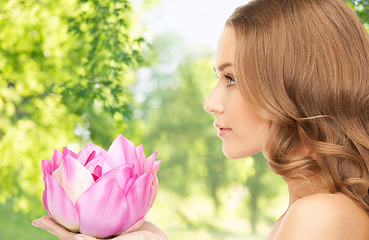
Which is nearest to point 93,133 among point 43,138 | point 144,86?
point 43,138

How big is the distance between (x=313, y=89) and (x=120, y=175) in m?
0.52

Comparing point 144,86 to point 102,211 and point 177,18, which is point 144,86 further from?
point 102,211

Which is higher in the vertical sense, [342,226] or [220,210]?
[342,226]

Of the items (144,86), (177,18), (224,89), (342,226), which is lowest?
(342,226)

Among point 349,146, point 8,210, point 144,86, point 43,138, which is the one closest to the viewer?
point 349,146

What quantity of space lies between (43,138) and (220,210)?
317 centimetres

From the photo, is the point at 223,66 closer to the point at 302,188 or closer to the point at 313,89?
the point at 313,89

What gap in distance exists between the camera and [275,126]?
0.83 meters

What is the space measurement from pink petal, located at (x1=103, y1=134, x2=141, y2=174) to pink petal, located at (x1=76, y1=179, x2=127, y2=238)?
6 centimetres

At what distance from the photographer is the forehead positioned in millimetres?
868

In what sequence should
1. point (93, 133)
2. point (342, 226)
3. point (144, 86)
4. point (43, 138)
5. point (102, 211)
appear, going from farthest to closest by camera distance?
point (144, 86)
point (43, 138)
point (93, 133)
point (342, 226)
point (102, 211)

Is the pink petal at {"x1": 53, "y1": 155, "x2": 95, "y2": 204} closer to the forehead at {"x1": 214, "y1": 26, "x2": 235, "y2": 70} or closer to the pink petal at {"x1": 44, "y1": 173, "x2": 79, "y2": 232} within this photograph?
the pink petal at {"x1": 44, "y1": 173, "x2": 79, "y2": 232}

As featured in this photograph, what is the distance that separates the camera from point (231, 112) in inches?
34.5

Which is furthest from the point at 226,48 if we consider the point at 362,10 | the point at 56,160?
the point at 362,10
